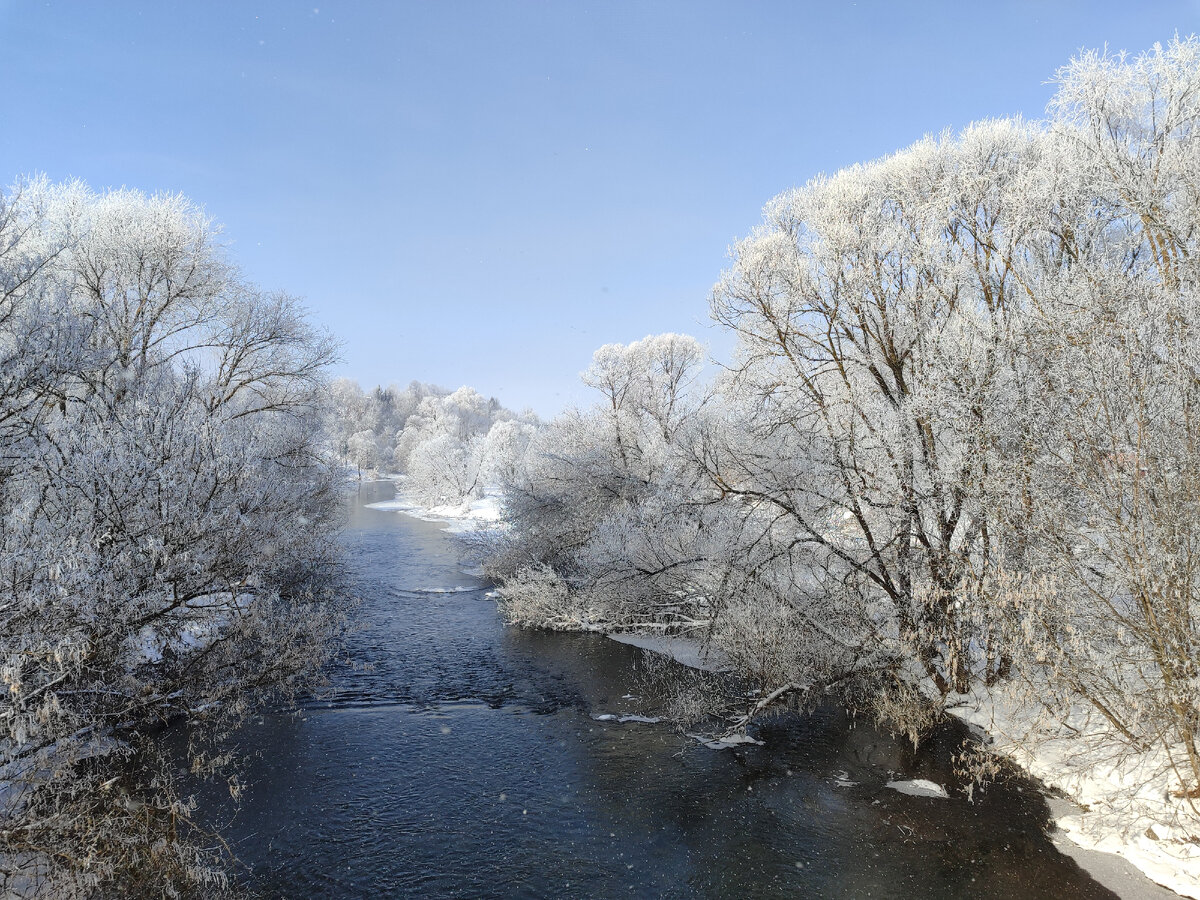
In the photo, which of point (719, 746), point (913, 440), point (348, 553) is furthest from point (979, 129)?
point (348, 553)

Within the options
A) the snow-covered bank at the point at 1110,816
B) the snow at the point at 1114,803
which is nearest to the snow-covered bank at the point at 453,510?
the snow-covered bank at the point at 1110,816

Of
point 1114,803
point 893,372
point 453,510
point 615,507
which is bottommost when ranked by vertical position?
point 453,510

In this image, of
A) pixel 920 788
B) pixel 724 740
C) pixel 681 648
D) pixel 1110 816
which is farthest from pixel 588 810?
pixel 681 648

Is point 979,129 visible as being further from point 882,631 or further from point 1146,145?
point 882,631

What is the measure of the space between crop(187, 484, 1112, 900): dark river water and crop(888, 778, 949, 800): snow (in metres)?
0.15

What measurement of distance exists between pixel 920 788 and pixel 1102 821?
2061 millimetres

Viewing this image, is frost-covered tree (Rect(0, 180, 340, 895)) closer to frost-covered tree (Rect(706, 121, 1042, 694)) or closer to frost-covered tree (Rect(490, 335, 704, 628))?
frost-covered tree (Rect(490, 335, 704, 628))

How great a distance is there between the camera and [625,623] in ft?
56.3

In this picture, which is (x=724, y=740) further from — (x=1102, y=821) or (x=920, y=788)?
(x=1102, y=821)

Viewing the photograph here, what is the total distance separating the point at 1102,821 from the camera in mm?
7578

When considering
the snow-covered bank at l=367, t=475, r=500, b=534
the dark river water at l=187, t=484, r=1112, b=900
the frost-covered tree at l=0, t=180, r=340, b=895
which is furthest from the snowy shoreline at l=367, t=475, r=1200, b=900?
the snow-covered bank at l=367, t=475, r=500, b=534

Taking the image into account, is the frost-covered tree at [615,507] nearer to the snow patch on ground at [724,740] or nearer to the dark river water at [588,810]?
the dark river water at [588,810]

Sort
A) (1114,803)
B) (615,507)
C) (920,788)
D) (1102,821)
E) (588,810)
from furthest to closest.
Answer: (615,507) < (920,788) < (588,810) < (1114,803) < (1102,821)

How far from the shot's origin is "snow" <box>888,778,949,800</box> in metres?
8.84
